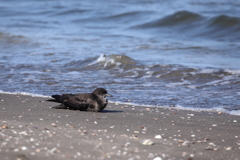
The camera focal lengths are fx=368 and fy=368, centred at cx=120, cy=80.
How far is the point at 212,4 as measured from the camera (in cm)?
2773

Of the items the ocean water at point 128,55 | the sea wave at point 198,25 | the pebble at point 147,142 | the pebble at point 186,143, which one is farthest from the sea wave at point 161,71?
the sea wave at point 198,25

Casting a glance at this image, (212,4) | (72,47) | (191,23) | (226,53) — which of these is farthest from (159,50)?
(212,4)

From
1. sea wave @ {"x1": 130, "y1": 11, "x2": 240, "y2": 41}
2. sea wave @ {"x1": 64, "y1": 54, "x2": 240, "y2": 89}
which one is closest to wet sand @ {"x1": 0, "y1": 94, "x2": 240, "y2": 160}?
sea wave @ {"x1": 64, "y1": 54, "x2": 240, "y2": 89}

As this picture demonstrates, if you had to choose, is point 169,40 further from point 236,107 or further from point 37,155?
point 37,155

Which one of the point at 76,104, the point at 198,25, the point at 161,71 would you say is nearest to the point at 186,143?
the point at 76,104

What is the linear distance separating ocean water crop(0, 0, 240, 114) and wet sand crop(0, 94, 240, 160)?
4.13ft

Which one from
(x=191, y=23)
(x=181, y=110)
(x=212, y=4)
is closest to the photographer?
(x=181, y=110)

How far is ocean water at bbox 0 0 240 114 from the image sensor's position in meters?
7.92

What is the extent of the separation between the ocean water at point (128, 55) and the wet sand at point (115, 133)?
4.13 feet

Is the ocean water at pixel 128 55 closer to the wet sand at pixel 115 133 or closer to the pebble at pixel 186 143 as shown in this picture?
the wet sand at pixel 115 133

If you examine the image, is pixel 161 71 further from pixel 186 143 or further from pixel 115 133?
pixel 186 143

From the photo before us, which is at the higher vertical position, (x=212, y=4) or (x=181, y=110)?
(x=212, y=4)

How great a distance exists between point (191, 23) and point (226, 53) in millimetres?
6967

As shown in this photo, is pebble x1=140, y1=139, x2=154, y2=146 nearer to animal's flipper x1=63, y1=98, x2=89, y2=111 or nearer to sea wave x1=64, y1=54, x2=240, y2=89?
animal's flipper x1=63, y1=98, x2=89, y2=111
